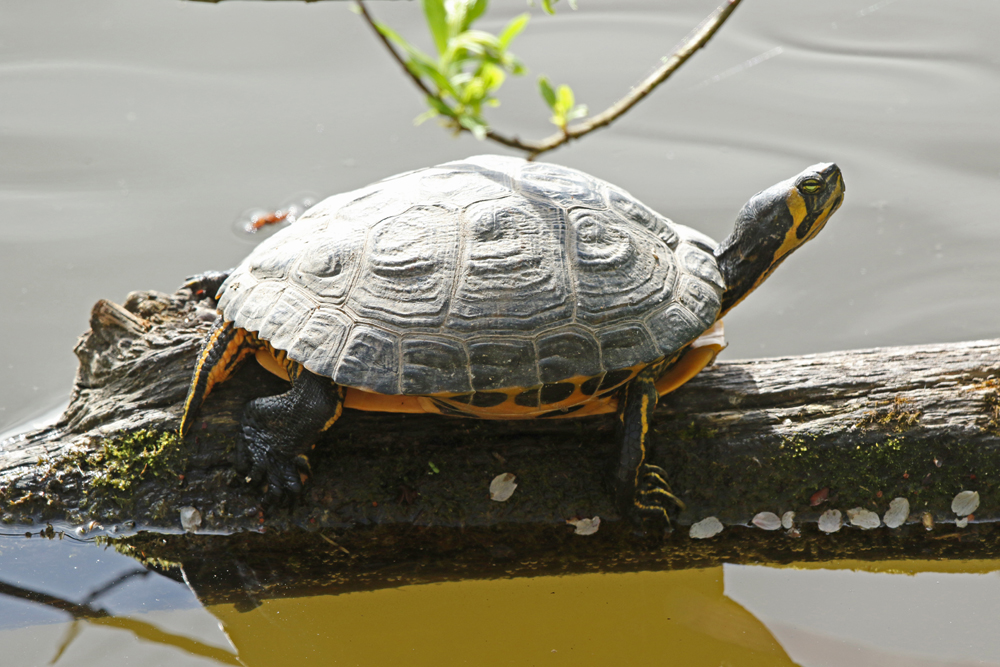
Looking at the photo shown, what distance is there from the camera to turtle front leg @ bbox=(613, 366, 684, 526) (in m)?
3.20

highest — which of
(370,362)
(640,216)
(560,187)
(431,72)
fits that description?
(431,72)

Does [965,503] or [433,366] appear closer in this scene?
[433,366]

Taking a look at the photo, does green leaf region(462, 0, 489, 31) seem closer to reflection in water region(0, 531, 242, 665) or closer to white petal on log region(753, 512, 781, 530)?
white petal on log region(753, 512, 781, 530)

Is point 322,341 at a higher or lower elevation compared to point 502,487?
higher

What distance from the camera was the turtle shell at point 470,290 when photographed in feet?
10.0

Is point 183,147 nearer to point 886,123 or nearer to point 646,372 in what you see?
point 646,372

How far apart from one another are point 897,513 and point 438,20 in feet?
9.51

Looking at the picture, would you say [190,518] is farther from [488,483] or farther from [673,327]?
[673,327]

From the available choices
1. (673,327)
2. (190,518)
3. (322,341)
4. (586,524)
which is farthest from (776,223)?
(190,518)

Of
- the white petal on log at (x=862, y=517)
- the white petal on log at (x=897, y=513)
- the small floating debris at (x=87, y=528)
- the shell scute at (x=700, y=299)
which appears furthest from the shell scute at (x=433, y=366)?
the white petal on log at (x=897, y=513)

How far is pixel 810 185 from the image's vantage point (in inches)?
139

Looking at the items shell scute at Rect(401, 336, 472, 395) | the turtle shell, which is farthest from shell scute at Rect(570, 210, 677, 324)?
shell scute at Rect(401, 336, 472, 395)

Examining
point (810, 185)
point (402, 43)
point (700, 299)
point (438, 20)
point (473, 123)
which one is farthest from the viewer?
point (810, 185)

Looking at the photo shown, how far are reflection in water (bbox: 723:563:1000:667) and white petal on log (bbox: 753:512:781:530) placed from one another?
1.02 ft
